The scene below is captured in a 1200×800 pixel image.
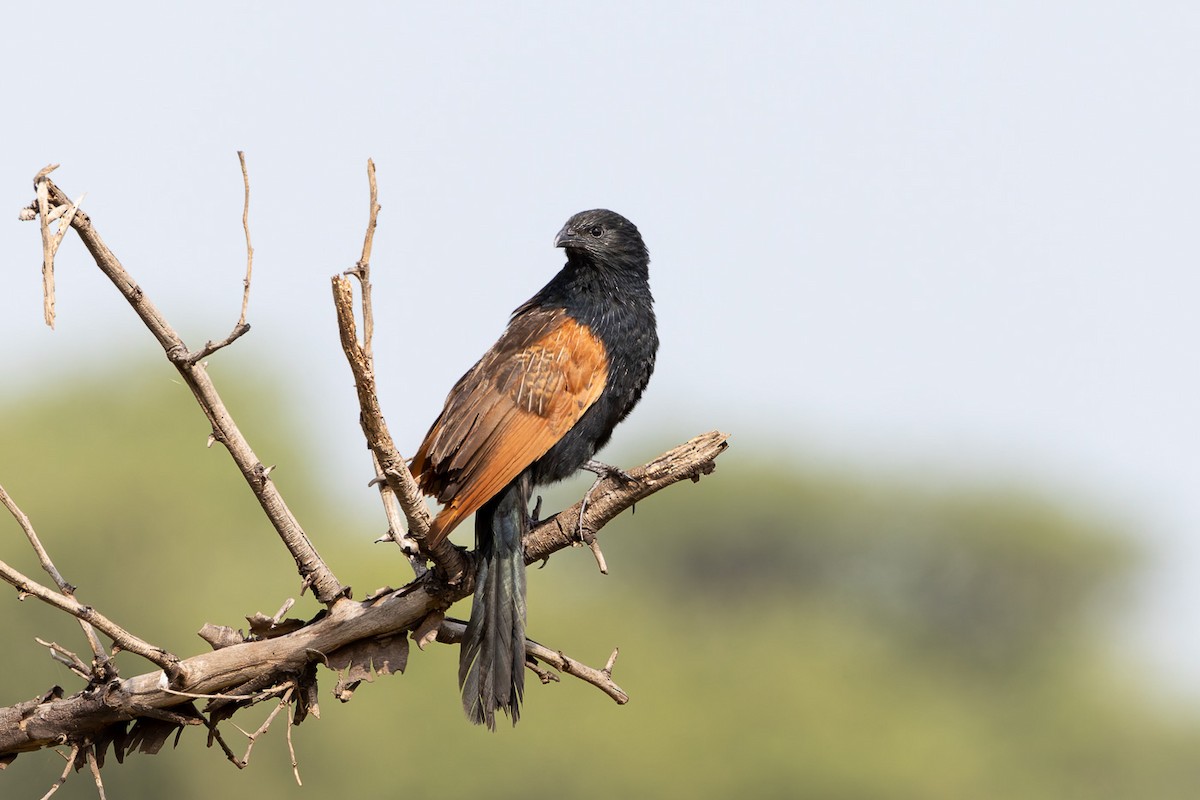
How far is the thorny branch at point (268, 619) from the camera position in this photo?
3.06m

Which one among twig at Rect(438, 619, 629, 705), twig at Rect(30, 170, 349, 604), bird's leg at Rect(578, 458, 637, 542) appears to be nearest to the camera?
twig at Rect(30, 170, 349, 604)

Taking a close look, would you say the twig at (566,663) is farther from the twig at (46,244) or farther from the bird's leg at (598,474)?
the twig at (46,244)

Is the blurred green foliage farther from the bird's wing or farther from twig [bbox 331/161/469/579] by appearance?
twig [bbox 331/161/469/579]

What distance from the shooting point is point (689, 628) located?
32.3 meters

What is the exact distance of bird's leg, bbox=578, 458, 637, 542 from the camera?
149 inches

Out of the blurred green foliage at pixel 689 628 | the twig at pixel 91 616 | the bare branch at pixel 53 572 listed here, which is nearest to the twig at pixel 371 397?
the twig at pixel 91 616

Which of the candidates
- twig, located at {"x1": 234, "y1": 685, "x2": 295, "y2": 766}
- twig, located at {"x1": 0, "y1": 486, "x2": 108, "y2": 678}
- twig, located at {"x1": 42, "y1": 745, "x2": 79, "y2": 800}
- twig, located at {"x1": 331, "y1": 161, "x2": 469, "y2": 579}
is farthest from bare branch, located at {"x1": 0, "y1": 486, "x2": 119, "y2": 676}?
twig, located at {"x1": 331, "y1": 161, "x2": 469, "y2": 579}

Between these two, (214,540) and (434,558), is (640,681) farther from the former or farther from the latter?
(434,558)

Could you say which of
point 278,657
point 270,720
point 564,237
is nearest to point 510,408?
point 564,237

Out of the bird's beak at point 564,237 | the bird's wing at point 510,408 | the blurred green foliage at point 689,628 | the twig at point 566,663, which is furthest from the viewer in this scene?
the blurred green foliage at point 689,628

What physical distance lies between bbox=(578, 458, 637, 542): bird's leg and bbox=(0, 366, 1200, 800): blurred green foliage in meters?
12.9

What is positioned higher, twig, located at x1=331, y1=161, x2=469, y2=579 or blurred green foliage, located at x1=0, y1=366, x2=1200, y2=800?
blurred green foliage, located at x1=0, y1=366, x2=1200, y2=800

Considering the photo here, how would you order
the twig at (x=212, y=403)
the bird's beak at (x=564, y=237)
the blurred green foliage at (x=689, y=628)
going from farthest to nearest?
1. the blurred green foliage at (x=689, y=628)
2. the bird's beak at (x=564, y=237)
3. the twig at (x=212, y=403)

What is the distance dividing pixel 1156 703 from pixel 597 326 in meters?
29.1
